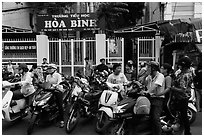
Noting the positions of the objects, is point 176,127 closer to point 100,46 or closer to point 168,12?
point 100,46

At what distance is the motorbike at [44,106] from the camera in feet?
16.6

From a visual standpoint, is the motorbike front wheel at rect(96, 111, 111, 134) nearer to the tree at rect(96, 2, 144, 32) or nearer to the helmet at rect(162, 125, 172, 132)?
the helmet at rect(162, 125, 172, 132)

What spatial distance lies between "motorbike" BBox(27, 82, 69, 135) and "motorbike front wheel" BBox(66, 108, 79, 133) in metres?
0.44

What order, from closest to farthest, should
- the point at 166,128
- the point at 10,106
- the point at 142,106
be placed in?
the point at 142,106
the point at 166,128
the point at 10,106

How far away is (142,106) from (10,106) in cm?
241

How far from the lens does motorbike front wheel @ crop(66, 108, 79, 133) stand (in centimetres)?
512

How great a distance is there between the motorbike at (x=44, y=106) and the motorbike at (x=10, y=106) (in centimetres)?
33

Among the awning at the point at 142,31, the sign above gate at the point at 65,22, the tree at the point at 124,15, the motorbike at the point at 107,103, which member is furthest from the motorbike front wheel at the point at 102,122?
the tree at the point at 124,15

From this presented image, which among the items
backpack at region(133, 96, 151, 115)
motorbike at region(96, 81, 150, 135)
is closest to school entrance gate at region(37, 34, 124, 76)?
motorbike at region(96, 81, 150, 135)

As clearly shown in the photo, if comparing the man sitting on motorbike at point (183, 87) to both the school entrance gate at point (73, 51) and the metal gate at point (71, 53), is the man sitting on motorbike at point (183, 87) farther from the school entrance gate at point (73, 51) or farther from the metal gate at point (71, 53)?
the metal gate at point (71, 53)

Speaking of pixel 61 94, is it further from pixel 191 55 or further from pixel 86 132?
pixel 191 55

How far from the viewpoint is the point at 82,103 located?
5.55 metres

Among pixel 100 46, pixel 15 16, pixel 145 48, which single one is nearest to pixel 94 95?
pixel 100 46

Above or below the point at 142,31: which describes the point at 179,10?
above
